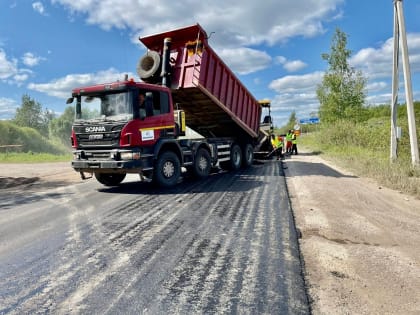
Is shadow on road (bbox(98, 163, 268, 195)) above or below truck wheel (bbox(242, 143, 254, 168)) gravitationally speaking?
below

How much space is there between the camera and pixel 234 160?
11945mm

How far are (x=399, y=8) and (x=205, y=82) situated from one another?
648cm

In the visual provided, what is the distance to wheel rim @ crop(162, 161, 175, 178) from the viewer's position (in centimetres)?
809

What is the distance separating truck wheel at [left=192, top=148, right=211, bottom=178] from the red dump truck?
3 centimetres

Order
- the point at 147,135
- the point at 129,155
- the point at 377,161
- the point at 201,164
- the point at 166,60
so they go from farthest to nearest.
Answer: the point at 377,161
the point at 201,164
the point at 166,60
the point at 147,135
the point at 129,155

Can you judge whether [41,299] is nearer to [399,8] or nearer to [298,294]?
[298,294]

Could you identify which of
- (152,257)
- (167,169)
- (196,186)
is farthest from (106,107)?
(152,257)

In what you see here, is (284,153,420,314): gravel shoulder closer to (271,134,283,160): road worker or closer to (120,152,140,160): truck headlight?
(120,152,140,160): truck headlight

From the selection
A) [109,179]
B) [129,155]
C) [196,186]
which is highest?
[129,155]

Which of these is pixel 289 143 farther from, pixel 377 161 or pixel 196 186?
pixel 196 186

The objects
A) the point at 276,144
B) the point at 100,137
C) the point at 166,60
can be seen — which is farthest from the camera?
the point at 276,144

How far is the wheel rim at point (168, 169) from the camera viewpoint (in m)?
8.09

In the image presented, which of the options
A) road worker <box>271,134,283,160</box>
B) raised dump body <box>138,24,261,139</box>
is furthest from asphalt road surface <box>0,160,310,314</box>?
road worker <box>271,134,283,160</box>

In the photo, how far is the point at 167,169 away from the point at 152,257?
15.5 ft
